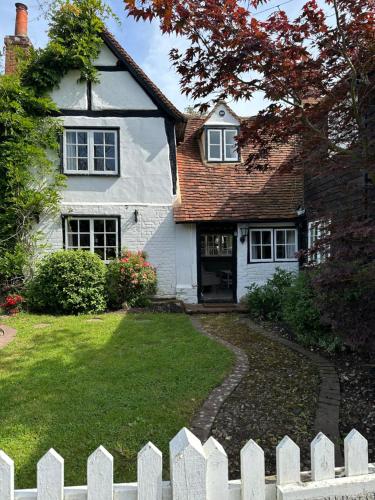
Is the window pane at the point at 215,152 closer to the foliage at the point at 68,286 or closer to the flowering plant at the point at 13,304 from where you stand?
the foliage at the point at 68,286

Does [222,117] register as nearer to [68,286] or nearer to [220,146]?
[220,146]

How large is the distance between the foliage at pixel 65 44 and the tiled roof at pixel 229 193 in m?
4.50

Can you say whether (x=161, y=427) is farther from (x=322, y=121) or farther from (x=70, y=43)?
(x=70, y=43)

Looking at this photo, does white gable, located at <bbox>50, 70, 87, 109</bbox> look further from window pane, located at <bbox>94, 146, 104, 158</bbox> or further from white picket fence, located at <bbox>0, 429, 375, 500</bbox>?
white picket fence, located at <bbox>0, 429, 375, 500</bbox>

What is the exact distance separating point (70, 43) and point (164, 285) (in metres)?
7.97

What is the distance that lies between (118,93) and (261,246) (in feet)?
22.2

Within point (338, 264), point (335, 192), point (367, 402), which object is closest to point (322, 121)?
point (338, 264)

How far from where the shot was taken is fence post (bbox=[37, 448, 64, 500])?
1.60 metres

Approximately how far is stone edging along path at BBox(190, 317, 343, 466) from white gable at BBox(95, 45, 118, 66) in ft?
31.9

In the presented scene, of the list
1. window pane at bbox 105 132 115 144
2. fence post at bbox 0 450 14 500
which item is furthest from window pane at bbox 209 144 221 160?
fence post at bbox 0 450 14 500

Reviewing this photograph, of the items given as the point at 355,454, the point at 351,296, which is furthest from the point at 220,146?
the point at 355,454

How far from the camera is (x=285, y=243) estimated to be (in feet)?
39.1

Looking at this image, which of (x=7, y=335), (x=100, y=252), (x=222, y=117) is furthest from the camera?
(x=222, y=117)

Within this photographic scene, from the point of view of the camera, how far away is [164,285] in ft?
37.7
